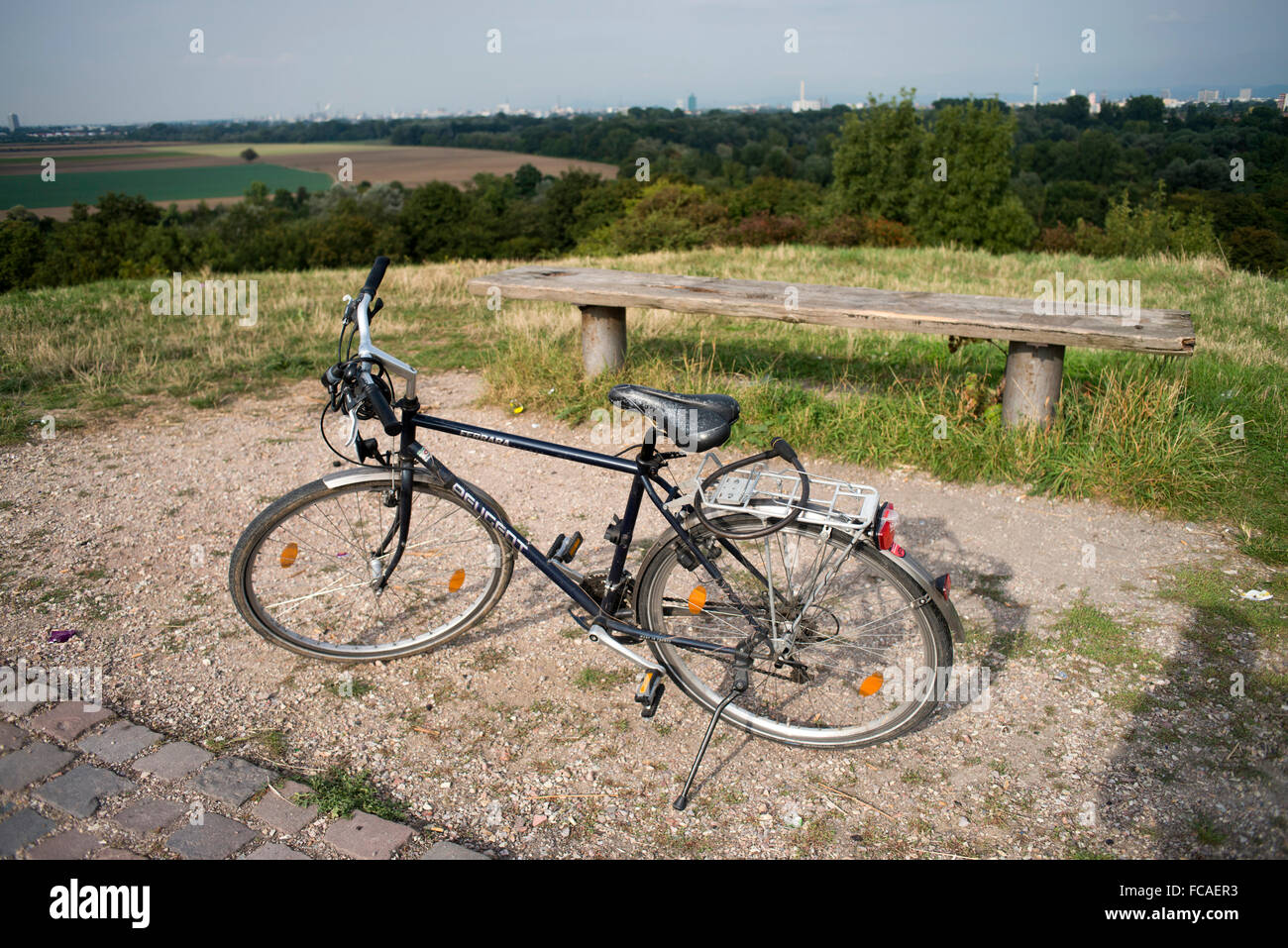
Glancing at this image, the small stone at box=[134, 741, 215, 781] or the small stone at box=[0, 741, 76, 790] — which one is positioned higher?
Result: the small stone at box=[0, 741, 76, 790]

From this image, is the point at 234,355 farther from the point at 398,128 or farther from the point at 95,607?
the point at 398,128

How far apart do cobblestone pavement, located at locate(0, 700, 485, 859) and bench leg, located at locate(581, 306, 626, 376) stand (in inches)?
160

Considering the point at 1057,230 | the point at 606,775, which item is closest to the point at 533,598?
the point at 606,775

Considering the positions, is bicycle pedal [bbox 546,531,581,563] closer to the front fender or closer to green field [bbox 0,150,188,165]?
the front fender

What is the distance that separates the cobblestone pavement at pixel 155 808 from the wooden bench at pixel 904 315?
3695 mm

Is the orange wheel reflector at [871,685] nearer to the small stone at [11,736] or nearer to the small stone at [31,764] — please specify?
the small stone at [31,764]

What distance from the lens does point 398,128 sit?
8006cm

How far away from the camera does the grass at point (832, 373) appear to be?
4773 mm

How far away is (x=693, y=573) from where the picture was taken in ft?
10.1

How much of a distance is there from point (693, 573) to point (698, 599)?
219 millimetres

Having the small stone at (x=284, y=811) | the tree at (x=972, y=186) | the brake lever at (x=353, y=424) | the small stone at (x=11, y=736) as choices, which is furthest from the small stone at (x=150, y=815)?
the tree at (x=972, y=186)

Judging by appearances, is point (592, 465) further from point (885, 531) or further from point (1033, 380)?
point (1033, 380)

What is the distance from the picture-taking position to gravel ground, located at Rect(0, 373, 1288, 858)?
2.60m

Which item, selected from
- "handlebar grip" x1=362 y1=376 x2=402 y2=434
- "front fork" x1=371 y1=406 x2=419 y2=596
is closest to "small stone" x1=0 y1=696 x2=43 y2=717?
"front fork" x1=371 y1=406 x2=419 y2=596
